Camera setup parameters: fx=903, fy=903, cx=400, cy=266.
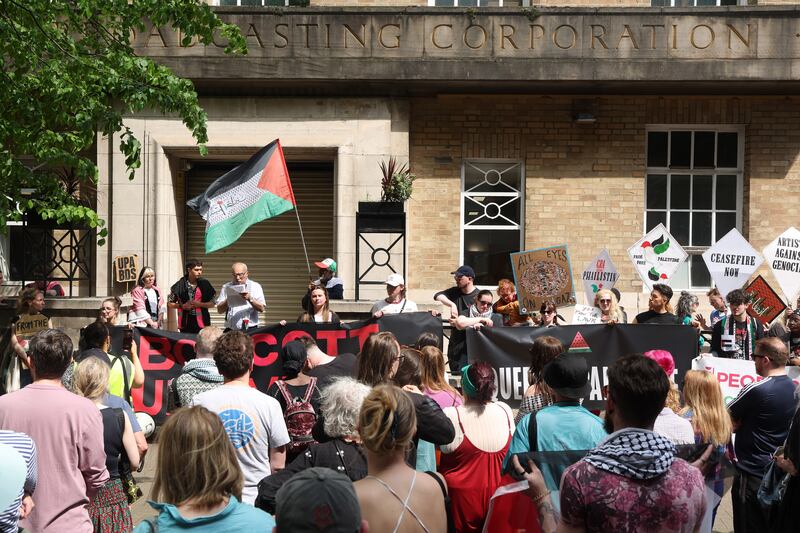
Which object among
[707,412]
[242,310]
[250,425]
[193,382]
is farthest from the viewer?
[242,310]

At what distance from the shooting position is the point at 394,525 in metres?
3.64

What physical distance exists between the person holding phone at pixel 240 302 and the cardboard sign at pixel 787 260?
265 inches

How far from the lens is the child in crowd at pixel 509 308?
38.0ft

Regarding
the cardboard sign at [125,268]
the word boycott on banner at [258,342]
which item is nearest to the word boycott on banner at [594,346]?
the word boycott on banner at [258,342]

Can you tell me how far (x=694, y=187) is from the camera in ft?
52.9

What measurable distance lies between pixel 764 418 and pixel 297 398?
319 centimetres

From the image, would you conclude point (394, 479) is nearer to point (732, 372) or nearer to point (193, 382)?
point (193, 382)

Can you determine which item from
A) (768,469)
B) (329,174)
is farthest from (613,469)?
(329,174)

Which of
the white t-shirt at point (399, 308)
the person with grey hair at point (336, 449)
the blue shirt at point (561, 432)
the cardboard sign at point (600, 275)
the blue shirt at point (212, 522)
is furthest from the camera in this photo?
the cardboard sign at point (600, 275)

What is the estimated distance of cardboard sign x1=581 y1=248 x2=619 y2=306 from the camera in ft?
40.8

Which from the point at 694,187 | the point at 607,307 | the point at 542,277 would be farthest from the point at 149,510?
the point at 694,187

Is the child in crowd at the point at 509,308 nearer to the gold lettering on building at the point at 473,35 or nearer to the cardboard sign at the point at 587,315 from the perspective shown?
the cardboard sign at the point at 587,315

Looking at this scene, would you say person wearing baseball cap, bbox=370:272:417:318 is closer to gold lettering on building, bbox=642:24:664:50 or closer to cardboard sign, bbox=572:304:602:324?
cardboard sign, bbox=572:304:602:324

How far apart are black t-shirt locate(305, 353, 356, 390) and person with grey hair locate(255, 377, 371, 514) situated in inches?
47.7
